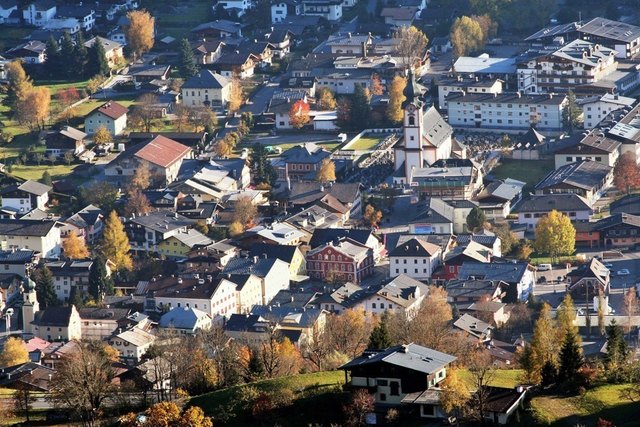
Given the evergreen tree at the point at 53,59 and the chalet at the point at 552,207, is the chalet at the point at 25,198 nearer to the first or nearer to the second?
the evergreen tree at the point at 53,59

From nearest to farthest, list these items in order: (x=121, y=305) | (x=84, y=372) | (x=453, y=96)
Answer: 1. (x=84, y=372)
2. (x=121, y=305)
3. (x=453, y=96)

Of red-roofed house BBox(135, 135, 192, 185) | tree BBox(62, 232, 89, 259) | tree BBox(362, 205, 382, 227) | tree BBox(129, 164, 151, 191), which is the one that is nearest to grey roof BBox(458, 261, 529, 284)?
tree BBox(362, 205, 382, 227)

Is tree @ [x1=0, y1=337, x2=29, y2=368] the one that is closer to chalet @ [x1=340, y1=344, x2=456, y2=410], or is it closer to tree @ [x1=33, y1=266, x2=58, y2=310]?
tree @ [x1=33, y1=266, x2=58, y2=310]

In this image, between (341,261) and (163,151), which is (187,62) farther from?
(341,261)

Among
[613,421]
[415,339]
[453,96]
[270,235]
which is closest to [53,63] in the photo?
[453,96]

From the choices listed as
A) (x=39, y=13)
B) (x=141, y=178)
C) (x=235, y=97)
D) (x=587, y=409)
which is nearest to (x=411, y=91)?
(x=235, y=97)

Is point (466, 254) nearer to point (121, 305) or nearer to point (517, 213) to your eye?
point (517, 213)
